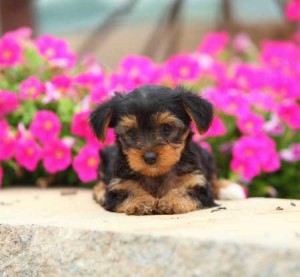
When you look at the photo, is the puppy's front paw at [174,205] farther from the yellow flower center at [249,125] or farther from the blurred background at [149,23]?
the blurred background at [149,23]

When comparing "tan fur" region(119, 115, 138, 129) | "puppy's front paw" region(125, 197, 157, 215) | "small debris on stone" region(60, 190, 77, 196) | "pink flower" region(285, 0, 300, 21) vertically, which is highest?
"pink flower" region(285, 0, 300, 21)

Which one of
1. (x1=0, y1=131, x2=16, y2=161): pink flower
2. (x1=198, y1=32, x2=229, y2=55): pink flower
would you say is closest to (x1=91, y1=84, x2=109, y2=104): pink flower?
(x1=0, y1=131, x2=16, y2=161): pink flower

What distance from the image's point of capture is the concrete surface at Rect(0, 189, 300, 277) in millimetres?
3422

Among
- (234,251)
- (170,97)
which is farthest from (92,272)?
(170,97)

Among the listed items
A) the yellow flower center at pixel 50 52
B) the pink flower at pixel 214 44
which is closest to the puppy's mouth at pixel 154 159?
the yellow flower center at pixel 50 52

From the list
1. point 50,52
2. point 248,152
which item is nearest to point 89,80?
point 50,52

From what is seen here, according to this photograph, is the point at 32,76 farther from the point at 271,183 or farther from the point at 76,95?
the point at 271,183

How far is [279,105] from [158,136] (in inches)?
109

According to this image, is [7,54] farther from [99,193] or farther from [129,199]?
[129,199]

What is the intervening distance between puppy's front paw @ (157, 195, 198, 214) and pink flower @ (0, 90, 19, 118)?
8.43 feet

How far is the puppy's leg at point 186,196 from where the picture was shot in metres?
4.72

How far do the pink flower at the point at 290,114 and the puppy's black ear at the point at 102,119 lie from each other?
242 cm

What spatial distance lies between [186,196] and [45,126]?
7.32 ft

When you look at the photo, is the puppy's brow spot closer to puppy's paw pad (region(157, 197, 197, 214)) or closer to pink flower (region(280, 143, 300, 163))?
puppy's paw pad (region(157, 197, 197, 214))
